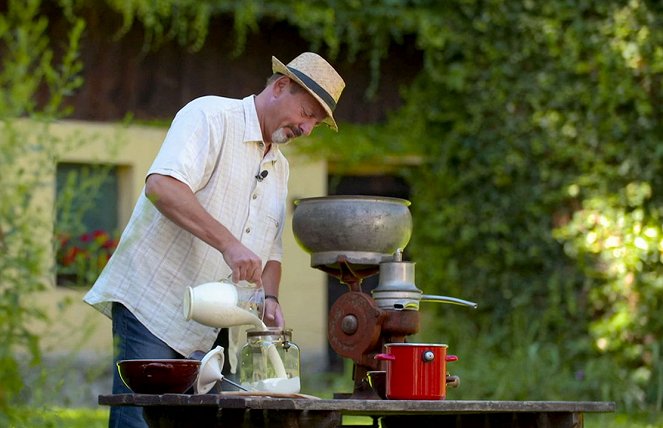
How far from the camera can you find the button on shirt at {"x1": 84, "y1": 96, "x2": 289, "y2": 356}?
357 centimetres

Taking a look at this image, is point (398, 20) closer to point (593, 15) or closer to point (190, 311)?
point (593, 15)

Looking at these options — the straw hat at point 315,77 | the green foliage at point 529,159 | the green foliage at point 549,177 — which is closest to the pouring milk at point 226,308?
the straw hat at point 315,77

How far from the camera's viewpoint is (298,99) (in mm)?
3697

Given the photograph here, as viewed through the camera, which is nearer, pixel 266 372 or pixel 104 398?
pixel 104 398

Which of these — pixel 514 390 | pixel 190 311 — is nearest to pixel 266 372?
pixel 190 311

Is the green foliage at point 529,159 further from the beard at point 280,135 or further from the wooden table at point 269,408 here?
the wooden table at point 269,408

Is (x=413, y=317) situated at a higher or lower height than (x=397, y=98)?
lower

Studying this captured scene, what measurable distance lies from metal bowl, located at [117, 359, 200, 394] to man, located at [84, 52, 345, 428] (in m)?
0.42

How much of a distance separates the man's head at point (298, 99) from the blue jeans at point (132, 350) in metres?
0.67

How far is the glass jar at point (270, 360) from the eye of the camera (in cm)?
335

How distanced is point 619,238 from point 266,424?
193 inches

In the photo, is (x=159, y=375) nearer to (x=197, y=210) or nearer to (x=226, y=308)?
(x=226, y=308)

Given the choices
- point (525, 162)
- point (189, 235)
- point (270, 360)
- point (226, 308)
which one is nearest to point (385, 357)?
point (270, 360)

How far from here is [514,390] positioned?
707 centimetres
